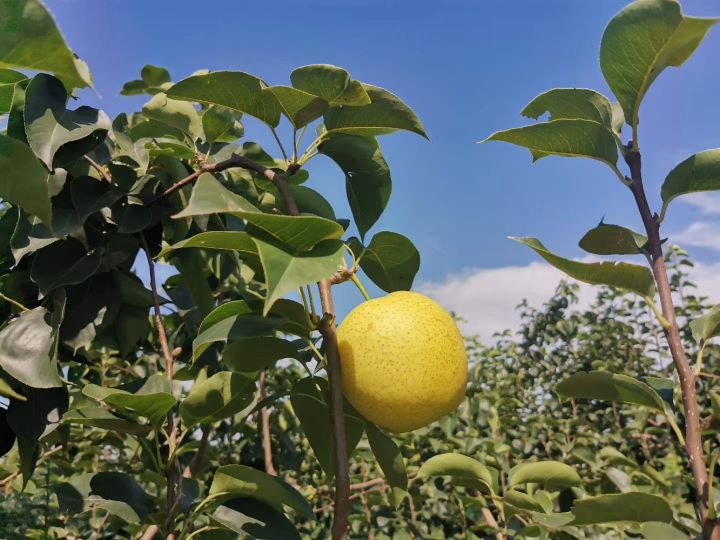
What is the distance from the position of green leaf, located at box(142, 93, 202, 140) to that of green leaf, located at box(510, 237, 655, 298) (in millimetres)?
672

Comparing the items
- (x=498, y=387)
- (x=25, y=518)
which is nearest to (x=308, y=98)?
(x=25, y=518)

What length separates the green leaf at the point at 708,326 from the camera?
88cm

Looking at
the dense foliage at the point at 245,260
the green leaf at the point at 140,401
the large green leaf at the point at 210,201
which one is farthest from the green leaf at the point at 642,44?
the green leaf at the point at 140,401

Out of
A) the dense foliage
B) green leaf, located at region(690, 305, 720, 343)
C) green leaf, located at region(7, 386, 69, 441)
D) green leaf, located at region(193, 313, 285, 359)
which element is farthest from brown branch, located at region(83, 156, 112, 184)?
green leaf, located at region(690, 305, 720, 343)

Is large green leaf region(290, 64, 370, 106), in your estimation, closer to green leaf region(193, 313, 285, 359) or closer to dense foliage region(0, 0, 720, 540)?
dense foliage region(0, 0, 720, 540)

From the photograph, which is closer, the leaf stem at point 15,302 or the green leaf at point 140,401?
the green leaf at point 140,401

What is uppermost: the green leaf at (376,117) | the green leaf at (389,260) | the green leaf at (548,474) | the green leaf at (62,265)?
the green leaf at (376,117)

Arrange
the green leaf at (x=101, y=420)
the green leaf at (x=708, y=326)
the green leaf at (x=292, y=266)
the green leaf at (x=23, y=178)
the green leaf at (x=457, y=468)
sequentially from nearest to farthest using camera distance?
1. the green leaf at (x=292, y=266)
2. the green leaf at (x=23, y=178)
3. the green leaf at (x=708, y=326)
4. the green leaf at (x=101, y=420)
5. the green leaf at (x=457, y=468)

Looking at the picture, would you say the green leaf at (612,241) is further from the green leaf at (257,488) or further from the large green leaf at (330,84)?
the green leaf at (257,488)

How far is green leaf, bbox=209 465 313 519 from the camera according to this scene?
96 cm

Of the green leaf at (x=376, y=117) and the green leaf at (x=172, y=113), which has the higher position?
the green leaf at (x=172, y=113)

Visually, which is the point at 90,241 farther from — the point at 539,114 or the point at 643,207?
the point at 643,207

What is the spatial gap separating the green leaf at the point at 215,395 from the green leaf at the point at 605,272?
1.57ft

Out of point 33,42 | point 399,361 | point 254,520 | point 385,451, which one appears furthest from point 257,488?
point 33,42
